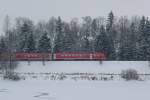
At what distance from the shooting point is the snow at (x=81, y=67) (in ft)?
153

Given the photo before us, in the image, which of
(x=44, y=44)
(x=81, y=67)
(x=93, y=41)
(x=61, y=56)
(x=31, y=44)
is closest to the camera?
(x=81, y=67)

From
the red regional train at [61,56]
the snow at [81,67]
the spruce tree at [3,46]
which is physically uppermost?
the spruce tree at [3,46]

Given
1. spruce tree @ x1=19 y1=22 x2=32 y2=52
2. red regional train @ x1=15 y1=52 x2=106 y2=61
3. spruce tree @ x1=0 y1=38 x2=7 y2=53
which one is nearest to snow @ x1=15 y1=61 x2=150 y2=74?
red regional train @ x1=15 y1=52 x2=106 y2=61

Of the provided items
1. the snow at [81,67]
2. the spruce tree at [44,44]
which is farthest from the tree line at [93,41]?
the snow at [81,67]

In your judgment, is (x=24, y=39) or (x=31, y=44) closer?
(x=31, y=44)

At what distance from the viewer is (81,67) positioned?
48.2 metres

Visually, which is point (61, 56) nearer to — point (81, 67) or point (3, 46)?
point (81, 67)

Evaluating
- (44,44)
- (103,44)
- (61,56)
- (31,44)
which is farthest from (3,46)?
(103,44)

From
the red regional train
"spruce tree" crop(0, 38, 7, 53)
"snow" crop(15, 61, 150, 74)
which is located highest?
"spruce tree" crop(0, 38, 7, 53)

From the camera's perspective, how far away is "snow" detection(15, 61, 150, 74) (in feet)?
153

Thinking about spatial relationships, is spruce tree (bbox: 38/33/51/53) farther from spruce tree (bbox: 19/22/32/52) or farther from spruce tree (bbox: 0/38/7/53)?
spruce tree (bbox: 0/38/7/53)

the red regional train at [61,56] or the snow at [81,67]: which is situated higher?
the red regional train at [61,56]

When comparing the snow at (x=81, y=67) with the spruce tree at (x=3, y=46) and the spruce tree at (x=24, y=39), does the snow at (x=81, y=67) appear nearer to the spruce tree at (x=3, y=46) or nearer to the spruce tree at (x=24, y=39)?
the spruce tree at (x=3, y=46)

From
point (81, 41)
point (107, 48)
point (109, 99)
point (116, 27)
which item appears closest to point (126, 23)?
point (116, 27)
